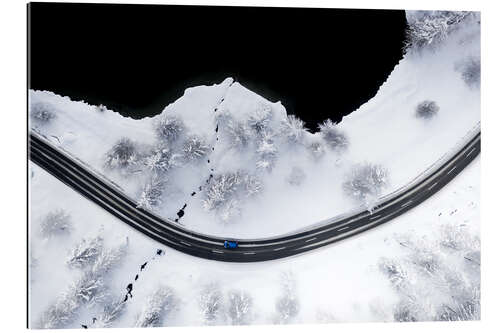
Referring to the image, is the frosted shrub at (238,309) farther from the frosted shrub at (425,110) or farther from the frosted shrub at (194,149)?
the frosted shrub at (425,110)


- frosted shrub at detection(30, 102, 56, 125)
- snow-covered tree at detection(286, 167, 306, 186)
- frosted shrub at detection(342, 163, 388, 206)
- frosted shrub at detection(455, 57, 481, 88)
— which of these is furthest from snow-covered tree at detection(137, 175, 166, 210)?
frosted shrub at detection(455, 57, 481, 88)

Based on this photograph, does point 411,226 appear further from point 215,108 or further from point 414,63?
point 215,108

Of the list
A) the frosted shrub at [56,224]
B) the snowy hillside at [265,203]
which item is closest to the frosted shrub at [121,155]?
the snowy hillside at [265,203]

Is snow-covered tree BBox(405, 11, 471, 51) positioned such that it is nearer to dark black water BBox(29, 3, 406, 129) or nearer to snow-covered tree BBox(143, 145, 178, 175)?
dark black water BBox(29, 3, 406, 129)

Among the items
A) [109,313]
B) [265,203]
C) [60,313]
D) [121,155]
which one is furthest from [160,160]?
[60,313]

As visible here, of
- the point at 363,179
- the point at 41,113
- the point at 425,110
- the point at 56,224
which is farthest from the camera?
the point at 425,110

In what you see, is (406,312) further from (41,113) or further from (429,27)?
(41,113)

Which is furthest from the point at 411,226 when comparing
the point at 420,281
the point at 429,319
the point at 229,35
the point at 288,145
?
the point at 229,35
